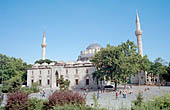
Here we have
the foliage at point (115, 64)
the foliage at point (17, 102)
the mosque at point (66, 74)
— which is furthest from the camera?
the mosque at point (66, 74)

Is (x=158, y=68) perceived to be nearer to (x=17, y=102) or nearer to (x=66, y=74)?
(x=66, y=74)

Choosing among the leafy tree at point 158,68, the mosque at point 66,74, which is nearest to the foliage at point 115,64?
the mosque at point 66,74

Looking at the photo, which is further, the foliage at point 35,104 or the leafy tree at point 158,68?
the leafy tree at point 158,68

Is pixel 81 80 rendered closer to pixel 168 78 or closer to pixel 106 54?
pixel 106 54

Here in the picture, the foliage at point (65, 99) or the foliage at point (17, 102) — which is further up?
the foliage at point (65, 99)

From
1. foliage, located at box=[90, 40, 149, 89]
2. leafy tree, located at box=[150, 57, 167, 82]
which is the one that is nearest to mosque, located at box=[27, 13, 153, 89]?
foliage, located at box=[90, 40, 149, 89]

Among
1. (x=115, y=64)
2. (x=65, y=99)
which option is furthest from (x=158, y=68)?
(x=65, y=99)

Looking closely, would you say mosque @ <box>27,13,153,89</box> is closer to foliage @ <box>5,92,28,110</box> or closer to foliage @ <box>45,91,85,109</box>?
foliage @ <box>5,92,28,110</box>

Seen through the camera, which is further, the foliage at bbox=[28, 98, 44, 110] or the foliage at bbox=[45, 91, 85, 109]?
the foliage at bbox=[28, 98, 44, 110]

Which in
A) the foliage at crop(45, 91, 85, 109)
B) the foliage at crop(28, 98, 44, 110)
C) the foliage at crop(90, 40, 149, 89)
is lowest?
the foliage at crop(28, 98, 44, 110)

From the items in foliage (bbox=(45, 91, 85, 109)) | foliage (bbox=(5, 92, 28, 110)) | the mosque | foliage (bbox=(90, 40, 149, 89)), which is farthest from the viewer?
the mosque

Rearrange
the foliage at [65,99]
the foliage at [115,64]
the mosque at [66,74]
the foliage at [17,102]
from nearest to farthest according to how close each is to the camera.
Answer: the foliage at [65,99], the foliage at [17,102], the foliage at [115,64], the mosque at [66,74]

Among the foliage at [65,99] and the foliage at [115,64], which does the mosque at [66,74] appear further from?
the foliage at [65,99]

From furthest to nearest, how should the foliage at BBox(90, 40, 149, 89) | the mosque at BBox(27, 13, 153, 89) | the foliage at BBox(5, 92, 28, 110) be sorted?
the mosque at BBox(27, 13, 153, 89) < the foliage at BBox(90, 40, 149, 89) < the foliage at BBox(5, 92, 28, 110)
